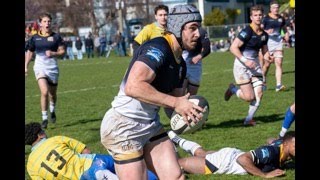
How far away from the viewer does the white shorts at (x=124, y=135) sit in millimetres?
5699

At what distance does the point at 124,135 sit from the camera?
5703mm

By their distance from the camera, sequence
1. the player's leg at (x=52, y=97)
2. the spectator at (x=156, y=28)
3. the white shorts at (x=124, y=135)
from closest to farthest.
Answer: the white shorts at (x=124, y=135)
the spectator at (x=156, y=28)
the player's leg at (x=52, y=97)

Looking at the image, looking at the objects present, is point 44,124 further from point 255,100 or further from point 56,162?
point 56,162

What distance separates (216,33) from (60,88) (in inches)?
1269

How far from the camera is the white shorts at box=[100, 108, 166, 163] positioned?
5.70 metres

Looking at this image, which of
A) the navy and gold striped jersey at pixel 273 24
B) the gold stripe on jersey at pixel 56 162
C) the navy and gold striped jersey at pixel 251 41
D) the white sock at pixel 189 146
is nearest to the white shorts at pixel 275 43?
the navy and gold striped jersey at pixel 273 24

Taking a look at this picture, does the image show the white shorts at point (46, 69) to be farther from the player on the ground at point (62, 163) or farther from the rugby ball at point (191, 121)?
the rugby ball at point (191, 121)

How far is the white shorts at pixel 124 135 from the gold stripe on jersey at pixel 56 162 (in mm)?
1327

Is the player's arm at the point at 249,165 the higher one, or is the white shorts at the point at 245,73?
the white shorts at the point at 245,73

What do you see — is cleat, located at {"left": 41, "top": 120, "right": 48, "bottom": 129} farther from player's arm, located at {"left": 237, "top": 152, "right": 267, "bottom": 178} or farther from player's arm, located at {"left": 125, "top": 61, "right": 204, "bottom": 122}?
player's arm, located at {"left": 125, "top": 61, "right": 204, "bottom": 122}

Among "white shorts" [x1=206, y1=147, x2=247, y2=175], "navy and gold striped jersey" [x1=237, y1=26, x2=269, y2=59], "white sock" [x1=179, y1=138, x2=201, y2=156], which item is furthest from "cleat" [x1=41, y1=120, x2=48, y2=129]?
"white shorts" [x1=206, y1=147, x2=247, y2=175]

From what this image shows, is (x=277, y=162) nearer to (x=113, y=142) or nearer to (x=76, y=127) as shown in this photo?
(x=113, y=142)

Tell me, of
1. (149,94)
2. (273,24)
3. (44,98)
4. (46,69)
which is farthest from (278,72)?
(149,94)

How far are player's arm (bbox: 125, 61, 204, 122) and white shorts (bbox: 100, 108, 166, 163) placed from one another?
0.54 m
